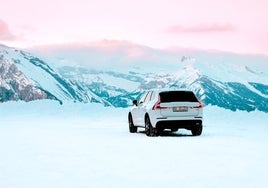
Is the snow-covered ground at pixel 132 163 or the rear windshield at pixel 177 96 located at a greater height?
the rear windshield at pixel 177 96

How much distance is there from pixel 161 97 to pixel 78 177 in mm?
11749

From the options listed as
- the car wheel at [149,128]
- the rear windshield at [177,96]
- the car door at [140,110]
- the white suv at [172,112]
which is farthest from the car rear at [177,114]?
the car door at [140,110]

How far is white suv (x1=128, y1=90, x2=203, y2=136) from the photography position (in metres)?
21.5

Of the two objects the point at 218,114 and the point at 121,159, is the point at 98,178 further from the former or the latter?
the point at 218,114

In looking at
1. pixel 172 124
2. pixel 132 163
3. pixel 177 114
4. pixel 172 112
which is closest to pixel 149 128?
pixel 172 124

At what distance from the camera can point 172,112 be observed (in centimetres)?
2161

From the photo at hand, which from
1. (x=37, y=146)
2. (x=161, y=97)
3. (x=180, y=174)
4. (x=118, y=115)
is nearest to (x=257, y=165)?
(x=180, y=174)

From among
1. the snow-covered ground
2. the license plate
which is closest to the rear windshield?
the license plate

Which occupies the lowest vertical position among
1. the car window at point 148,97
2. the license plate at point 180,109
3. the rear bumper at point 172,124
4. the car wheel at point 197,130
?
the car wheel at point 197,130

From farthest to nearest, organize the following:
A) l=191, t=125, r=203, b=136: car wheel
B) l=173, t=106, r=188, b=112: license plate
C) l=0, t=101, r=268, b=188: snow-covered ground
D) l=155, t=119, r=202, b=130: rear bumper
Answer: l=191, t=125, r=203, b=136: car wheel < l=173, t=106, r=188, b=112: license plate < l=155, t=119, r=202, b=130: rear bumper < l=0, t=101, r=268, b=188: snow-covered ground

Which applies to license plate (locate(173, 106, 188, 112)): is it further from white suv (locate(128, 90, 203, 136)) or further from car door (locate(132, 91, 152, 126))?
car door (locate(132, 91, 152, 126))

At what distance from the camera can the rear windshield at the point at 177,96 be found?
22133 mm

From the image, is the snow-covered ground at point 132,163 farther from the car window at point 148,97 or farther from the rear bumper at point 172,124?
the car window at point 148,97

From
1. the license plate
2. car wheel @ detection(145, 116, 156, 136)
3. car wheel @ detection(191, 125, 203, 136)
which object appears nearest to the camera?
the license plate
